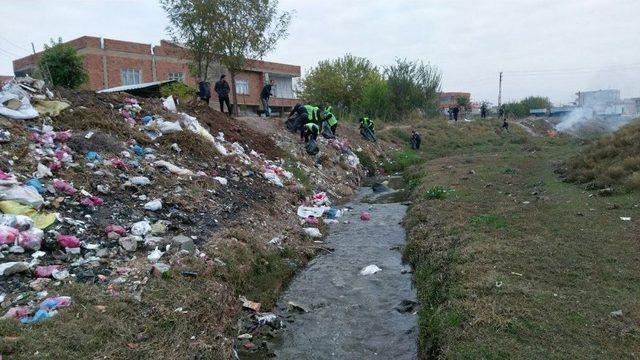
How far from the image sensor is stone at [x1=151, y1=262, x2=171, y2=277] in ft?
16.9

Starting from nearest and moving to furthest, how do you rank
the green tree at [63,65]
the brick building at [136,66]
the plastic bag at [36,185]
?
1. the plastic bag at [36,185]
2. the green tree at [63,65]
3. the brick building at [136,66]

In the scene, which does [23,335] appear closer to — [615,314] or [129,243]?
[129,243]

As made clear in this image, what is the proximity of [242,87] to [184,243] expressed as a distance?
33941mm

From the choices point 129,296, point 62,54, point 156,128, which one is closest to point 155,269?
point 129,296

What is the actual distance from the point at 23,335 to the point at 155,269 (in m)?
1.61

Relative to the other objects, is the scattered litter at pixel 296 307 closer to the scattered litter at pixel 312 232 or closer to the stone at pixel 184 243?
the stone at pixel 184 243

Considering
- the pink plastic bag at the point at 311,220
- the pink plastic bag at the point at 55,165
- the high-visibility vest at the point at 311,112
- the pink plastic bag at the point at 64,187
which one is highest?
the high-visibility vest at the point at 311,112

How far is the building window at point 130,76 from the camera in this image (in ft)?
102

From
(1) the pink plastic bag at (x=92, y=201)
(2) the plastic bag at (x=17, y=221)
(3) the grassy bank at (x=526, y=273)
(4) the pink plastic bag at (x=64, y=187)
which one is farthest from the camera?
(4) the pink plastic bag at (x=64, y=187)

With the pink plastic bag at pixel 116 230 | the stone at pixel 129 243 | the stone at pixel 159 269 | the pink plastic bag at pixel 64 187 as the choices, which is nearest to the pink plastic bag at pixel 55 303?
the stone at pixel 159 269

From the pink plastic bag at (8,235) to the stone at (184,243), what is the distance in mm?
1707

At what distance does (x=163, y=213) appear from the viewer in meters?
7.04

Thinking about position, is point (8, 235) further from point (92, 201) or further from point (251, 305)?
point (251, 305)

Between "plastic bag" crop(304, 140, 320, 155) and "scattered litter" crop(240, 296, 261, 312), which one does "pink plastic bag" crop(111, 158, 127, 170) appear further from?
"plastic bag" crop(304, 140, 320, 155)
